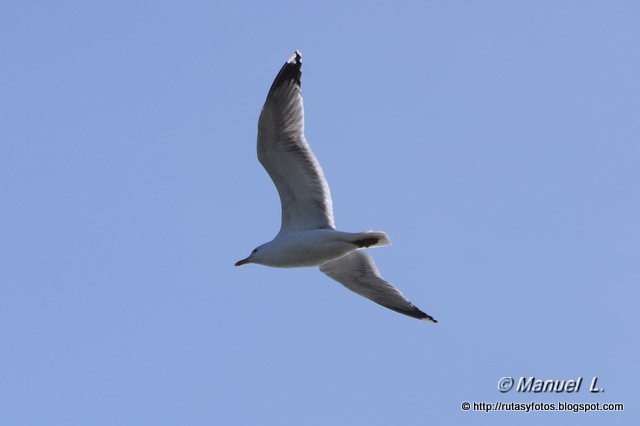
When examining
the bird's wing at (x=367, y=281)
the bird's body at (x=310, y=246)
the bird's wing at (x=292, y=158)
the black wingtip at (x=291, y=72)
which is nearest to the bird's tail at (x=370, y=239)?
the bird's body at (x=310, y=246)

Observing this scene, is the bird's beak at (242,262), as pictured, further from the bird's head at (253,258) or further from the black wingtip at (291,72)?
the black wingtip at (291,72)

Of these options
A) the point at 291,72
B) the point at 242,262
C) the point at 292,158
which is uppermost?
the point at 291,72

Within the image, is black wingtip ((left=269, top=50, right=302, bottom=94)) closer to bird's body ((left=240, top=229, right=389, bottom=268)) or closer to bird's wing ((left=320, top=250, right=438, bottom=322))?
bird's body ((left=240, top=229, right=389, bottom=268))

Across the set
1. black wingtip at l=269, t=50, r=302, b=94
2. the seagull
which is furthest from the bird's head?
black wingtip at l=269, t=50, r=302, b=94

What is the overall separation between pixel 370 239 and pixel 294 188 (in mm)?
1222

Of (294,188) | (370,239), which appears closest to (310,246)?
(370,239)

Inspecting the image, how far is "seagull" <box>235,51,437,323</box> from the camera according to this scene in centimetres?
1187

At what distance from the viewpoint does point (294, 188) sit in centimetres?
1234

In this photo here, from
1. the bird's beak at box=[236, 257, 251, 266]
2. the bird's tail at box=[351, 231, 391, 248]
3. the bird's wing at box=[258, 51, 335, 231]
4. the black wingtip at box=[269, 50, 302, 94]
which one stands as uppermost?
the black wingtip at box=[269, 50, 302, 94]

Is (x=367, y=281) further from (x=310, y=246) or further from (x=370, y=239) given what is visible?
(x=370, y=239)

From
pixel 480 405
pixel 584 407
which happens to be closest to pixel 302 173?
pixel 480 405

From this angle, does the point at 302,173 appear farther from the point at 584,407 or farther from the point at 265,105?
the point at 584,407

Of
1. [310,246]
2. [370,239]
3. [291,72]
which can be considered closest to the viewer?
[370,239]

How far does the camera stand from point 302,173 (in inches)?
482
